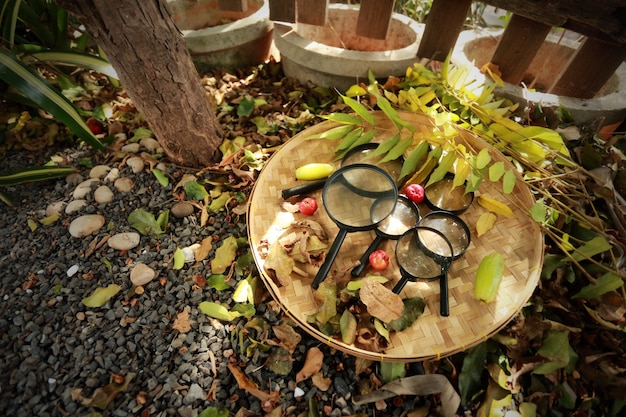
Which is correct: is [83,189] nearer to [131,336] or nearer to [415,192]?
[131,336]

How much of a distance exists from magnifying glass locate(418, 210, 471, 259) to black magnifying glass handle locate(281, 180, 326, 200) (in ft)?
1.65

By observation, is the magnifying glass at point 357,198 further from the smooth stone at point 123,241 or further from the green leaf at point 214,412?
the smooth stone at point 123,241

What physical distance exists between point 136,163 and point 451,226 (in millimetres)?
1796

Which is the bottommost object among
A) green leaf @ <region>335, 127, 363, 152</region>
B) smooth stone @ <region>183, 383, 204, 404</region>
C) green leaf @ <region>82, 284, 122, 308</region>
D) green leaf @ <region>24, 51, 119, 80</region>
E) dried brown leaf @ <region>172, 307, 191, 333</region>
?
smooth stone @ <region>183, 383, 204, 404</region>

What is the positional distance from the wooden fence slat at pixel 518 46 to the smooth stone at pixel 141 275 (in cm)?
231

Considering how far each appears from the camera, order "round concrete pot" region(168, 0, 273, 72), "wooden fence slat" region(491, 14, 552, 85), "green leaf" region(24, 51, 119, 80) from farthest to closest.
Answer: "round concrete pot" region(168, 0, 273, 72) → "green leaf" region(24, 51, 119, 80) → "wooden fence slat" region(491, 14, 552, 85)

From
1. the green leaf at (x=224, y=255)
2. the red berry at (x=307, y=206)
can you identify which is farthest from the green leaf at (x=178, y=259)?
the red berry at (x=307, y=206)

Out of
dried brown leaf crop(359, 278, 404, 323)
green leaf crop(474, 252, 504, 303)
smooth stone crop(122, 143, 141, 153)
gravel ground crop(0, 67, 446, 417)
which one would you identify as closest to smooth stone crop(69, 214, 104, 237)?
gravel ground crop(0, 67, 446, 417)

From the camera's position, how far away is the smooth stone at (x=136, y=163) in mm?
2033

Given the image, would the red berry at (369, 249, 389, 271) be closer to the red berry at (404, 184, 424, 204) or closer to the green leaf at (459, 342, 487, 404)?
the red berry at (404, 184, 424, 204)

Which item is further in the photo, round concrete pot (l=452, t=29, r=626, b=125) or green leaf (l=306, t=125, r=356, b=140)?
round concrete pot (l=452, t=29, r=626, b=125)

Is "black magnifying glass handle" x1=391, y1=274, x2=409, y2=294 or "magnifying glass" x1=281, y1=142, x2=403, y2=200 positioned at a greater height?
"magnifying glass" x1=281, y1=142, x2=403, y2=200

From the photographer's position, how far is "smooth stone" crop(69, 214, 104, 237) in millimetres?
1777

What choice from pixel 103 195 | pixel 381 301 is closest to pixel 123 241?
pixel 103 195
